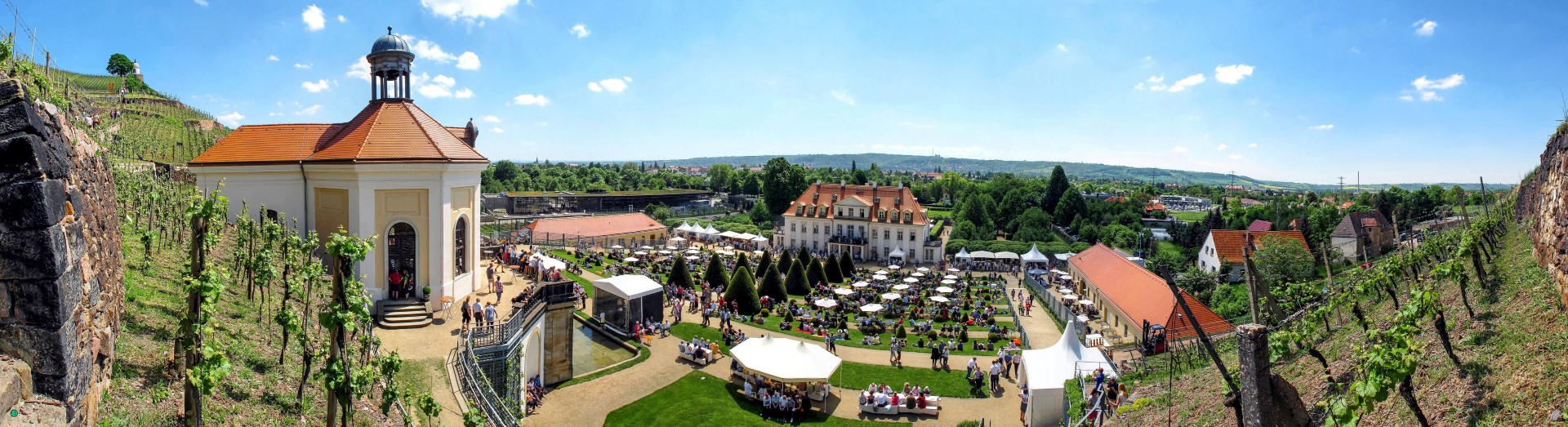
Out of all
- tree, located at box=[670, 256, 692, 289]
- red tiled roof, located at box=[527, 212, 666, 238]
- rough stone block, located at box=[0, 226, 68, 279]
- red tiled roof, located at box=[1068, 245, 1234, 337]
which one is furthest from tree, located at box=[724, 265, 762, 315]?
red tiled roof, located at box=[527, 212, 666, 238]

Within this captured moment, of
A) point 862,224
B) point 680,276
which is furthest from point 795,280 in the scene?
point 862,224

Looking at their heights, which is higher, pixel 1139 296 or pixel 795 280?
pixel 1139 296

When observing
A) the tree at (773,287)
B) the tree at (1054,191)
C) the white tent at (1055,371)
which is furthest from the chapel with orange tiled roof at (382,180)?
the tree at (1054,191)

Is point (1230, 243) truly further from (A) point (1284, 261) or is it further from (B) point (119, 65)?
(B) point (119, 65)

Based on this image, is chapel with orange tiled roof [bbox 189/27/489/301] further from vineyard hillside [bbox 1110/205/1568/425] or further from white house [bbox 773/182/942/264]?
white house [bbox 773/182/942/264]

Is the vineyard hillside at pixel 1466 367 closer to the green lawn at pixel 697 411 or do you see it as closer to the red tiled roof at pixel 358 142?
the green lawn at pixel 697 411
